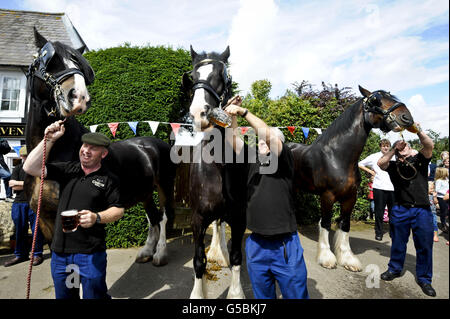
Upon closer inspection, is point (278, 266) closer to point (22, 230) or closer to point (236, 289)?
point (236, 289)

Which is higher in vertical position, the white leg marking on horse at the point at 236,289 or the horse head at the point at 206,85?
the horse head at the point at 206,85

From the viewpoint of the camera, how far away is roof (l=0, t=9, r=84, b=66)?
9.77 meters

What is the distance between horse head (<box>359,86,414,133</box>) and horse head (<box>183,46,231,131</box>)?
2669 millimetres

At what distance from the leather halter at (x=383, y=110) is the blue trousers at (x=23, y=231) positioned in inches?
244

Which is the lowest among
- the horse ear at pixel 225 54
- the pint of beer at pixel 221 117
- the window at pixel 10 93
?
the pint of beer at pixel 221 117

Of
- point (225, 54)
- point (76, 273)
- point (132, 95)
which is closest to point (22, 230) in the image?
point (132, 95)

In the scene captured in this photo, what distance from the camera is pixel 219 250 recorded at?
4320 mm

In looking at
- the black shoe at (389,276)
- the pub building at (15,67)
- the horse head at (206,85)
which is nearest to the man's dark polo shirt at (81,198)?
the horse head at (206,85)

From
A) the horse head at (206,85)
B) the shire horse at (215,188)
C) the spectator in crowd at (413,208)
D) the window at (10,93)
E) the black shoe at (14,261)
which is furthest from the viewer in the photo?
the window at (10,93)

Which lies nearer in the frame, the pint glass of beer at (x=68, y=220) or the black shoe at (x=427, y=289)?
the pint glass of beer at (x=68, y=220)

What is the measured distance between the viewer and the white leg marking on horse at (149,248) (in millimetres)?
4129

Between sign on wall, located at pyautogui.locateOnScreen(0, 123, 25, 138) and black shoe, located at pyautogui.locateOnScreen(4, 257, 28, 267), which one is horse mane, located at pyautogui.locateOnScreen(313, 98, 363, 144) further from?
sign on wall, located at pyautogui.locateOnScreen(0, 123, 25, 138)

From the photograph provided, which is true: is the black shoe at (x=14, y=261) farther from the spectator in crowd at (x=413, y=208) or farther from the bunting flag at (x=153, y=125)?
the spectator in crowd at (x=413, y=208)
